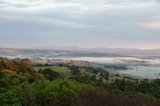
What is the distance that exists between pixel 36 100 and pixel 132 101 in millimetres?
5369

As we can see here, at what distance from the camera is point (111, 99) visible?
18.3 m

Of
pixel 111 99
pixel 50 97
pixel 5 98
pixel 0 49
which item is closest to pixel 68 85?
pixel 50 97

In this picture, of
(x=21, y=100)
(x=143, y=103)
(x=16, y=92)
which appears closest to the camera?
(x=143, y=103)

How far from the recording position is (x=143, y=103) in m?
18.0

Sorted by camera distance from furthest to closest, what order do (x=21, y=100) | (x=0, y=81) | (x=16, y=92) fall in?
(x=0, y=81)
(x=16, y=92)
(x=21, y=100)

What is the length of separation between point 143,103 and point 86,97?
2.62m

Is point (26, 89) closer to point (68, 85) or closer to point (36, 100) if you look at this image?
point (36, 100)

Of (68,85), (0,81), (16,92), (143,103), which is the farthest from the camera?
(0,81)

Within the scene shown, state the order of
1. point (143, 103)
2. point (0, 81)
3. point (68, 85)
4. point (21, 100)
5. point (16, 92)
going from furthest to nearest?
point (0, 81)
point (68, 85)
point (16, 92)
point (21, 100)
point (143, 103)

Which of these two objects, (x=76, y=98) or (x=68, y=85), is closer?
(x=76, y=98)

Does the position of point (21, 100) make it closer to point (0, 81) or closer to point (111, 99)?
point (111, 99)

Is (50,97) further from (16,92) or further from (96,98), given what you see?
(96,98)

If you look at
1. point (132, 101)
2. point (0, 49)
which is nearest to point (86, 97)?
point (132, 101)

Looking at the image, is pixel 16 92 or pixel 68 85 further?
pixel 68 85
